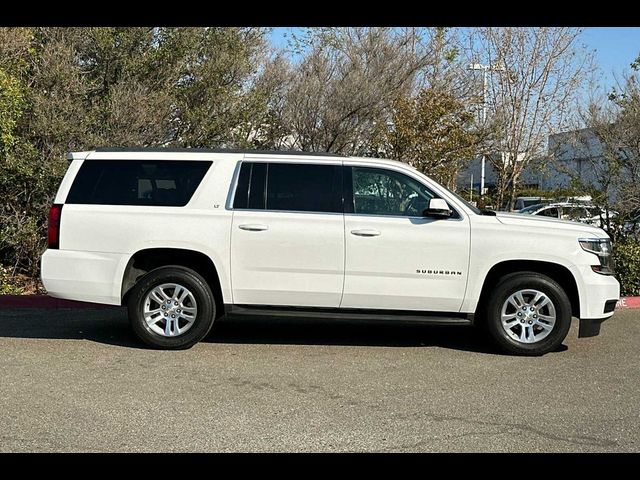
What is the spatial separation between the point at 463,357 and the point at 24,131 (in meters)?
7.62

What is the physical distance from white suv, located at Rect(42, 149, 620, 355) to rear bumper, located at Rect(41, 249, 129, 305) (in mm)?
11

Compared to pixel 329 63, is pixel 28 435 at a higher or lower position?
lower

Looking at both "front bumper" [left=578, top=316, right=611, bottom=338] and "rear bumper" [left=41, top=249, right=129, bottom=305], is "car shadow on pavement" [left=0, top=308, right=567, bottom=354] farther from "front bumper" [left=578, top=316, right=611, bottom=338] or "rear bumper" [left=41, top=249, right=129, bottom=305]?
"rear bumper" [left=41, top=249, right=129, bottom=305]

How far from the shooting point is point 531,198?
45.3 ft

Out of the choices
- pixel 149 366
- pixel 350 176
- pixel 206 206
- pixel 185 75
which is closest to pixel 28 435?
pixel 149 366

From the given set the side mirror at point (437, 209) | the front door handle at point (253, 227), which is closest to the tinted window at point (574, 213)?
the side mirror at point (437, 209)

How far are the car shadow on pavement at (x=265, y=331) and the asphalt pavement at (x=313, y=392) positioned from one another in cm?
3

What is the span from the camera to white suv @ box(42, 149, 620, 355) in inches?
264

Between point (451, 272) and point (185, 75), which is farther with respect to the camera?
point (185, 75)

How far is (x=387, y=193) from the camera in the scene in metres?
6.94

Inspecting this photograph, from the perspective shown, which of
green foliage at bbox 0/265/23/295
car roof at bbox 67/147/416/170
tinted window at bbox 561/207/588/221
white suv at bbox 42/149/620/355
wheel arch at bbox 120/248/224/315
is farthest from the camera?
tinted window at bbox 561/207/588/221

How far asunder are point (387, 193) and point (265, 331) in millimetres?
2316

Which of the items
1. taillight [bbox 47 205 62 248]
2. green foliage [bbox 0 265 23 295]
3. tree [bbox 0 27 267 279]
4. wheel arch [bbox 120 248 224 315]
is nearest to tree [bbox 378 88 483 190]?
tree [bbox 0 27 267 279]
